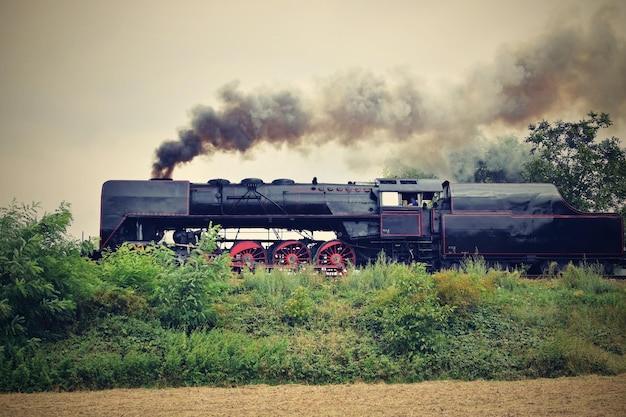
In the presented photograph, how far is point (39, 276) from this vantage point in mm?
14070

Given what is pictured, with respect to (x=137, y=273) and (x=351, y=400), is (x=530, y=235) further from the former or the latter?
(x=137, y=273)

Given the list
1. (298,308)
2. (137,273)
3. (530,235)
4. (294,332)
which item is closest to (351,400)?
(294,332)

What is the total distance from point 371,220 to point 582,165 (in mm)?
13044

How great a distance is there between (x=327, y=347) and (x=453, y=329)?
3011mm

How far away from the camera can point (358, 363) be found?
13.8 meters

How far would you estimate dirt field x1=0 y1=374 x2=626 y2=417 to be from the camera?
36.4 feet

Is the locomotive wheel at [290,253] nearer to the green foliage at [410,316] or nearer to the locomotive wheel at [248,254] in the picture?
the locomotive wheel at [248,254]

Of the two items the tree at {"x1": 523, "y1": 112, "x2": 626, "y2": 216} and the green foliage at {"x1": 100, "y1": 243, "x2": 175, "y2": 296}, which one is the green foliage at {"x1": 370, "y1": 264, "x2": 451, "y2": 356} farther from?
the tree at {"x1": 523, "y1": 112, "x2": 626, "y2": 216}

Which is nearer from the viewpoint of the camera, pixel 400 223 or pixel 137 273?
pixel 137 273

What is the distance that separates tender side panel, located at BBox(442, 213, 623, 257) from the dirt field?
30.0 feet

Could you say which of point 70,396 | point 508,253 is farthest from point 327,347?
point 508,253

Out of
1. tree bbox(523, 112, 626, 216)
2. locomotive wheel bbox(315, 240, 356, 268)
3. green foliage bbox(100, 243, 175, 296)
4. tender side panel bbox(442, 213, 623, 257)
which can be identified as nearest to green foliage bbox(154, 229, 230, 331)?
green foliage bbox(100, 243, 175, 296)

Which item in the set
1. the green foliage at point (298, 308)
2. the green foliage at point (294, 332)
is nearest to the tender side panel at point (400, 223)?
the green foliage at point (294, 332)

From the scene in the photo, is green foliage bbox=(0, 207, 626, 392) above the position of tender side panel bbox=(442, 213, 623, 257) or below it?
below
